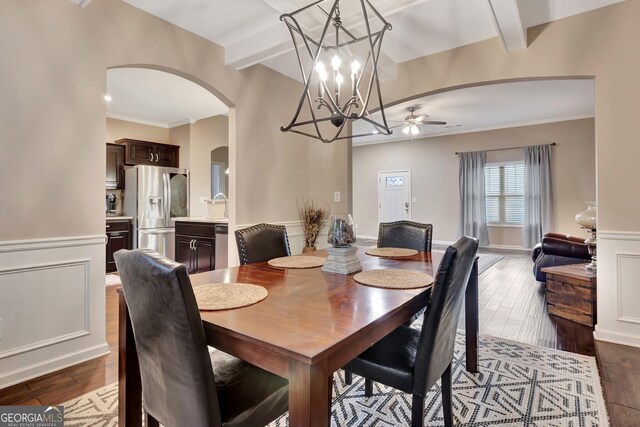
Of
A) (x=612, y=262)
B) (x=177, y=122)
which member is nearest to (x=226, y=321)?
(x=612, y=262)

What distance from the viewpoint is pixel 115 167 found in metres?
5.43

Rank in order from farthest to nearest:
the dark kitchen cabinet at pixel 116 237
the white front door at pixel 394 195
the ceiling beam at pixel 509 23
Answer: the white front door at pixel 394 195
the dark kitchen cabinet at pixel 116 237
the ceiling beam at pixel 509 23

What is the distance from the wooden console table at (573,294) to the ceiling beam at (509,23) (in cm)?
215

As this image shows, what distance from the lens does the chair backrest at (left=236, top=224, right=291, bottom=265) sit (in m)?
2.13

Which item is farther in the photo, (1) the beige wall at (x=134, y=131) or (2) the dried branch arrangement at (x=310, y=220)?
(1) the beige wall at (x=134, y=131)

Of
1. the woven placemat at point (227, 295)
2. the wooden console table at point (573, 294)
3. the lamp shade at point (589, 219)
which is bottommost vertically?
the wooden console table at point (573, 294)

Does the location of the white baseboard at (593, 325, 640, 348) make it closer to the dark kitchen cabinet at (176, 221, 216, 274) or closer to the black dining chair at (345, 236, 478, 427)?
the black dining chair at (345, 236, 478, 427)

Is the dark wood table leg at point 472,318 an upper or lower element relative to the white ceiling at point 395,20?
lower

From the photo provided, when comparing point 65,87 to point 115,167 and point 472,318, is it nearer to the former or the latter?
point 472,318

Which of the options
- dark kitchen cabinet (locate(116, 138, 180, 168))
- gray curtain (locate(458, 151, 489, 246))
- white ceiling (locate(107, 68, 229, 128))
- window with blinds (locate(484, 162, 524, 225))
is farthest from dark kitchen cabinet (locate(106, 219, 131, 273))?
window with blinds (locate(484, 162, 524, 225))

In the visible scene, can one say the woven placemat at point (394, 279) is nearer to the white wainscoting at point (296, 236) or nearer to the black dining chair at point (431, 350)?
the black dining chair at point (431, 350)

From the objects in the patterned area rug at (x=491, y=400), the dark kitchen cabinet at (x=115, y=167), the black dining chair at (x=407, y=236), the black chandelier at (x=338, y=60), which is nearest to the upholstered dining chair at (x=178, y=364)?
the patterned area rug at (x=491, y=400)

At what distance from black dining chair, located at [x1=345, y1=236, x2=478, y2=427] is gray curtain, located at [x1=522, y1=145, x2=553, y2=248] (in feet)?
21.1

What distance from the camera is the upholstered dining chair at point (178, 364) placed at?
0.90 metres
